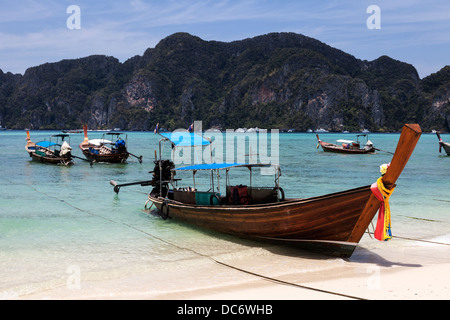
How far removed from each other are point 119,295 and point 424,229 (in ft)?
29.7

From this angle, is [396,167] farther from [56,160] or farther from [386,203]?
[56,160]

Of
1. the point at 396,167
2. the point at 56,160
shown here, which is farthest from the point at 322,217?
the point at 56,160

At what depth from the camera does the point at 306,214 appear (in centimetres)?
824

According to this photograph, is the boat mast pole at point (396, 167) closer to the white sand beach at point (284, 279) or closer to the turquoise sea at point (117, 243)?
the white sand beach at point (284, 279)

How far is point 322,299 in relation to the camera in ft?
20.2

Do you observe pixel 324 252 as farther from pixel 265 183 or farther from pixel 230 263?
pixel 265 183

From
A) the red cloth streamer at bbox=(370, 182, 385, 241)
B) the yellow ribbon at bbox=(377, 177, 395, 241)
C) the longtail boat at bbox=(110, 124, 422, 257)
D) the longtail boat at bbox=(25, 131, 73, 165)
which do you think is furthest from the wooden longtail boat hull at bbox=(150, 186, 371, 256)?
the longtail boat at bbox=(25, 131, 73, 165)

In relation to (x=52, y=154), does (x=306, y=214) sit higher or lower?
lower

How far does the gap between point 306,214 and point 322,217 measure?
333 mm

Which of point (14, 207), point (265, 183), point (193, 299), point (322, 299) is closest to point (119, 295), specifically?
point (193, 299)

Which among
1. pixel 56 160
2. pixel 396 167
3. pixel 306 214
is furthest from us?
pixel 56 160

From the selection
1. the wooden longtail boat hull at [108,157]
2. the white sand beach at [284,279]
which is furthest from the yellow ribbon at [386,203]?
the wooden longtail boat hull at [108,157]

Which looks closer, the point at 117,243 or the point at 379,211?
the point at 379,211

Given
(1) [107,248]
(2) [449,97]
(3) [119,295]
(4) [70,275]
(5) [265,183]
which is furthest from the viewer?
(2) [449,97]
